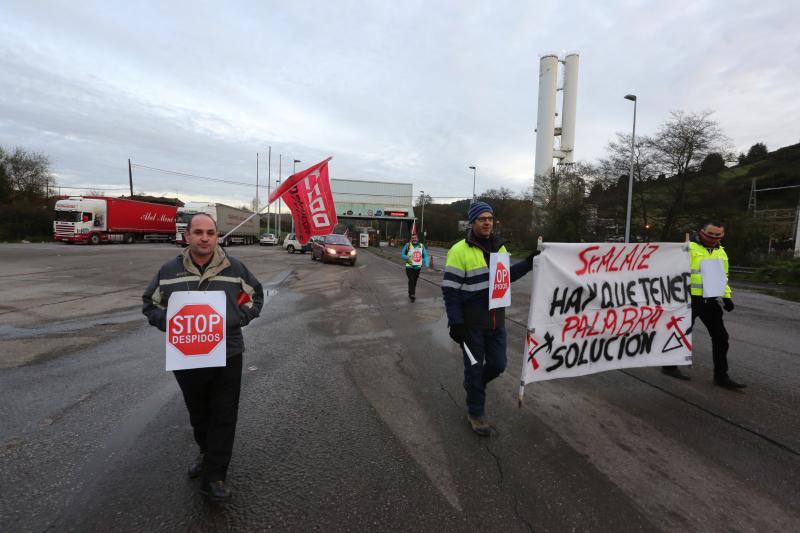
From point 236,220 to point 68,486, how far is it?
43775 millimetres

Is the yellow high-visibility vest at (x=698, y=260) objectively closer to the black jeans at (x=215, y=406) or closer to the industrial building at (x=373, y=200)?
the black jeans at (x=215, y=406)

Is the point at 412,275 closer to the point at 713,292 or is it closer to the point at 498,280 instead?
the point at 713,292

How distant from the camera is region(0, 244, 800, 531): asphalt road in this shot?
249cm

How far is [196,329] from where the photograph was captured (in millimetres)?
2621

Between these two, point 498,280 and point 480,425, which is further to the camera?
point 498,280

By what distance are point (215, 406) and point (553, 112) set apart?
54001 mm

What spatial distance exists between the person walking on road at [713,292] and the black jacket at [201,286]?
15.7ft

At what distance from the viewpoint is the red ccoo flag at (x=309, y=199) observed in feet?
18.0

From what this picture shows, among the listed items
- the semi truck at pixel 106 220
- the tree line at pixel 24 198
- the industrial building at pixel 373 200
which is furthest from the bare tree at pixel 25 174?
the industrial building at pixel 373 200

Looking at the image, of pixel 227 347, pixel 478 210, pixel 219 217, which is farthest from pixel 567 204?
pixel 227 347

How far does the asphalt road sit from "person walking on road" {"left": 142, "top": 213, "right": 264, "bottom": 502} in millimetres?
218

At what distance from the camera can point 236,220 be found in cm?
4347

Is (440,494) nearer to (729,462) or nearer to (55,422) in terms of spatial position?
(729,462)

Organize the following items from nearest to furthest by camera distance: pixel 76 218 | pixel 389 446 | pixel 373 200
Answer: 1. pixel 389 446
2. pixel 76 218
3. pixel 373 200
